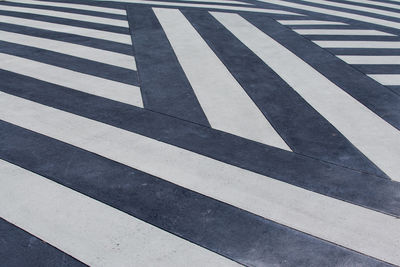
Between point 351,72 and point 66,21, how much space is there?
5.85 meters

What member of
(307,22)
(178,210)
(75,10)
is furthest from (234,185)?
(75,10)

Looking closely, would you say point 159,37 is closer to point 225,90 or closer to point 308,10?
point 225,90

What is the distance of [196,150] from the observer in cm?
438

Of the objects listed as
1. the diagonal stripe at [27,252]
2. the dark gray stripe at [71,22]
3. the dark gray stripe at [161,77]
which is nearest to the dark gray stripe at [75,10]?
the dark gray stripe at [71,22]

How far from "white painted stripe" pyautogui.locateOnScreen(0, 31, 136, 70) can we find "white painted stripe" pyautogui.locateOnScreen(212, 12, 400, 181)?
2230 millimetres

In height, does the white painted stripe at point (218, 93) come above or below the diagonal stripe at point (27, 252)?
above

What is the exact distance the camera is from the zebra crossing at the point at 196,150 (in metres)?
3.18

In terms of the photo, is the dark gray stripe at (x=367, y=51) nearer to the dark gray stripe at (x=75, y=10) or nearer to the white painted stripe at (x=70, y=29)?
the white painted stripe at (x=70, y=29)

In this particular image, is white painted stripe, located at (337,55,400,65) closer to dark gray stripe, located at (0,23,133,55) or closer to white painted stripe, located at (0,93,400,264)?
dark gray stripe, located at (0,23,133,55)

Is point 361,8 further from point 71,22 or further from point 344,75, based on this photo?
point 71,22

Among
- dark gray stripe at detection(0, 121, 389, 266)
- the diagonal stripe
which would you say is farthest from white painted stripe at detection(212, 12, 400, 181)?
the diagonal stripe

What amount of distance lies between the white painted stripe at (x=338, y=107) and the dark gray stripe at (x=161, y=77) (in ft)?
4.79

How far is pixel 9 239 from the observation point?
124 inches

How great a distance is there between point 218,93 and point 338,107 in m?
1.51
